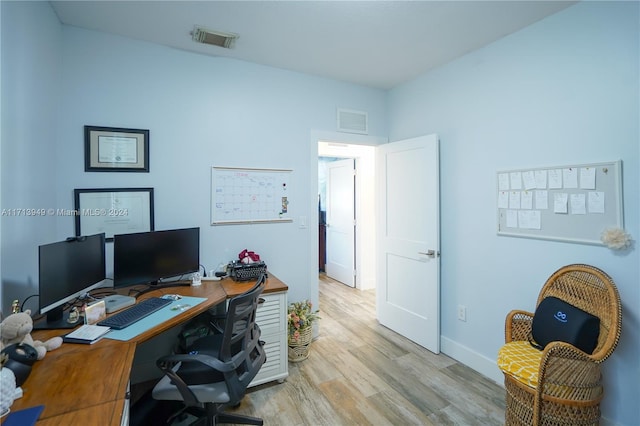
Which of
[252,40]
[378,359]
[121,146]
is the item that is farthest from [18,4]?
[378,359]

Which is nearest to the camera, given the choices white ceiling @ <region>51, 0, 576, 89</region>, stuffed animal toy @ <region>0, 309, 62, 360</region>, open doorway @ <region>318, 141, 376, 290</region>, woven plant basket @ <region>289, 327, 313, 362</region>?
stuffed animal toy @ <region>0, 309, 62, 360</region>

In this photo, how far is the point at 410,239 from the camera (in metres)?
3.06

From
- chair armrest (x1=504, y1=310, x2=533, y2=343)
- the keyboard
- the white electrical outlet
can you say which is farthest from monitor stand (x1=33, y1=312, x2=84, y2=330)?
the white electrical outlet

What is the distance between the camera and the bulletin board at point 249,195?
8.71 feet

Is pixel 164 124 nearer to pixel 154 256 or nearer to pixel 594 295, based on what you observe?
pixel 154 256

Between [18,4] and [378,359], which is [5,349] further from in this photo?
[378,359]

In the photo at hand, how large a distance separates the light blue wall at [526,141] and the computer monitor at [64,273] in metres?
2.73

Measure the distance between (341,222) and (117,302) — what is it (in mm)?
3775

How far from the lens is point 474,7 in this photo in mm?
1983

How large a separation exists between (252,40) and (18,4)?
1.35 metres

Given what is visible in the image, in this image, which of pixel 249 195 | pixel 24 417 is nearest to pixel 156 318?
pixel 24 417

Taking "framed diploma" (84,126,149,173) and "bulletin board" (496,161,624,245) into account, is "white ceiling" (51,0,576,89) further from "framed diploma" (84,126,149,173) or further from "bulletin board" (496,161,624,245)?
"bulletin board" (496,161,624,245)

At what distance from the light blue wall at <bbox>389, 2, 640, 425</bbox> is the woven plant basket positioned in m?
1.30

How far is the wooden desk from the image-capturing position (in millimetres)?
918
